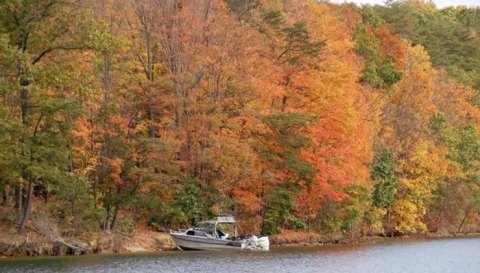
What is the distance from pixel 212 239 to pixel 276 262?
360 inches

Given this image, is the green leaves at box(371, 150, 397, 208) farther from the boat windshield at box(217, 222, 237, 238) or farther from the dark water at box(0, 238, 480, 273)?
the boat windshield at box(217, 222, 237, 238)

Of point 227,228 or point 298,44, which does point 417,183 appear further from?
point 227,228

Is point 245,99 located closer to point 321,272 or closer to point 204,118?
point 204,118

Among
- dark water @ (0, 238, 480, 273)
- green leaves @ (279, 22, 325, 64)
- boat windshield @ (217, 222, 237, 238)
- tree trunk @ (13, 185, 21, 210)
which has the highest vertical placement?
green leaves @ (279, 22, 325, 64)

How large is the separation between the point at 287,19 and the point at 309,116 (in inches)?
433

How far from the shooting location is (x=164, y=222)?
157ft

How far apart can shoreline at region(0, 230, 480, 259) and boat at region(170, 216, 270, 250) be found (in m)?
1.06

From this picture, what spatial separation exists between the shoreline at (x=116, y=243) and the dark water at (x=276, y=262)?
1.71 metres

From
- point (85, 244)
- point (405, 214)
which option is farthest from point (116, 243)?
point (405, 214)

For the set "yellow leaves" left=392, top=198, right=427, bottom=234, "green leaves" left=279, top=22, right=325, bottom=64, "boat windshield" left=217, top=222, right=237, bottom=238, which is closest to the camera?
"boat windshield" left=217, top=222, right=237, bottom=238

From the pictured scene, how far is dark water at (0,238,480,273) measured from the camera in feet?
104

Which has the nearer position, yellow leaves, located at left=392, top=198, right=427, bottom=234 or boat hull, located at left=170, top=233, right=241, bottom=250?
boat hull, located at left=170, top=233, right=241, bottom=250

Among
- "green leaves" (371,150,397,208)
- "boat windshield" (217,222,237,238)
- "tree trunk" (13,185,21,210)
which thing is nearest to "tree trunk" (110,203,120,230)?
"tree trunk" (13,185,21,210)

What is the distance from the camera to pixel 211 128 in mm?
48688
